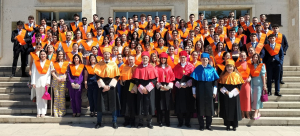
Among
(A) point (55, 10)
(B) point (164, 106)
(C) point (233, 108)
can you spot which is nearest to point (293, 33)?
(C) point (233, 108)

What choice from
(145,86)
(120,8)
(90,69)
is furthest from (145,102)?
(120,8)

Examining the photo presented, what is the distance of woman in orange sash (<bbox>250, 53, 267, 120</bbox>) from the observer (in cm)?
607

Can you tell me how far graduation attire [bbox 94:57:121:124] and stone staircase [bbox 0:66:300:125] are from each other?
27.2 inches

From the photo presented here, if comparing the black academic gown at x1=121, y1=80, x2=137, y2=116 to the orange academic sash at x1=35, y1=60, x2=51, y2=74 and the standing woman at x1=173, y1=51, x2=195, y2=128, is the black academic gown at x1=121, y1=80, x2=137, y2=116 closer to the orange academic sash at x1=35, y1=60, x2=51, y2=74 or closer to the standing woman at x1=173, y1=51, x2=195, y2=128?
the standing woman at x1=173, y1=51, x2=195, y2=128

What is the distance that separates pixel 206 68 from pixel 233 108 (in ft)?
3.74

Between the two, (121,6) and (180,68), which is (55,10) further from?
(180,68)

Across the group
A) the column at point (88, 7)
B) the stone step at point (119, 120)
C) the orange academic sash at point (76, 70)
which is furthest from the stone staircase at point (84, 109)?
the column at point (88, 7)

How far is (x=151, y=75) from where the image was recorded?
5688 millimetres

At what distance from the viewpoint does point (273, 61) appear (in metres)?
7.30

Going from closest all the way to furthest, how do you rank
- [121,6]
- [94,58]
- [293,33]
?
1. [94,58]
2. [293,33]
3. [121,6]

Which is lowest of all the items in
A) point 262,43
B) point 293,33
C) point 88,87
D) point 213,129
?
point 213,129

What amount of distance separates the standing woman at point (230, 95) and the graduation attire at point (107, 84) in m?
2.62

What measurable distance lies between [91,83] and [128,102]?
3.70ft

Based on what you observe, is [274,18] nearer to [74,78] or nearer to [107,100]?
[107,100]
